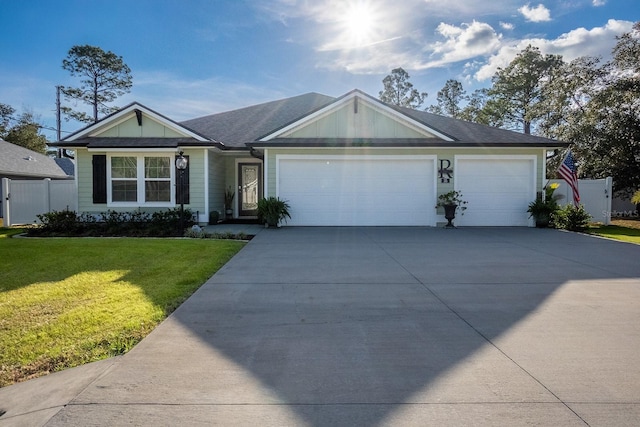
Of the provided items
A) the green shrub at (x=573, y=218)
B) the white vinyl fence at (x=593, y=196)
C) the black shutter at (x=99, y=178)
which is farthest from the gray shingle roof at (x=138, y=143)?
the white vinyl fence at (x=593, y=196)

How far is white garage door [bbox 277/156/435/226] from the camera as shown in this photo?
12.8 metres

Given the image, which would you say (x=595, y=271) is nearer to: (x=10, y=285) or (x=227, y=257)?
(x=227, y=257)

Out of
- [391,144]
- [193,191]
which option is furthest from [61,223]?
[391,144]

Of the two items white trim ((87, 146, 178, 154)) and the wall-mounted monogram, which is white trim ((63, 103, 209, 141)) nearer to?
white trim ((87, 146, 178, 154))

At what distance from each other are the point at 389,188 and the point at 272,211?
3975 millimetres

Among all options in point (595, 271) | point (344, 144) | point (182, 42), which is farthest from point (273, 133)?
point (595, 271)

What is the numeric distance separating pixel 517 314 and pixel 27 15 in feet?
58.1

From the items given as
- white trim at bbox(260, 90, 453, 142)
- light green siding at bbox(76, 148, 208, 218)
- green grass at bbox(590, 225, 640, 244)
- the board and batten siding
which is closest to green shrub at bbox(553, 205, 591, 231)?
green grass at bbox(590, 225, 640, 244)

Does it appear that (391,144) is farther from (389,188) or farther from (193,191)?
(193,191)

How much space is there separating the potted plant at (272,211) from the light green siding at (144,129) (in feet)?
12.5

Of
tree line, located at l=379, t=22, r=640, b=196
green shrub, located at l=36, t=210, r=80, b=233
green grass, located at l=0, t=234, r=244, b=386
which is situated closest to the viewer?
green grass, located at l=0, t=234, r=244, b=386

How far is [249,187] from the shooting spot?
15.4 m

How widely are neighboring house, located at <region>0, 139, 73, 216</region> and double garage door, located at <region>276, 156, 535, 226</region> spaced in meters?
16.2

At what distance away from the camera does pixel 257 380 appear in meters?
2.66
